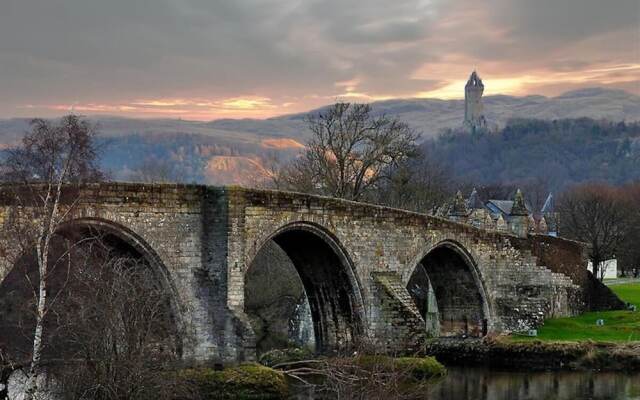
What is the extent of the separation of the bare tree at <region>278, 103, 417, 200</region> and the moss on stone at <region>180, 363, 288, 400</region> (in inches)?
793

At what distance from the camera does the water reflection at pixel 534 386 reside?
88.3 feet

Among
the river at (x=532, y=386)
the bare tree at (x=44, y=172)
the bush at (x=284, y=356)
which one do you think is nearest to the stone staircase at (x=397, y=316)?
the river at (x=532, y=386)

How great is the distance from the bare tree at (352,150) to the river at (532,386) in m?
15.1

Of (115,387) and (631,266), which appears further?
(631,266)

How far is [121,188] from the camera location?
24.0 metres

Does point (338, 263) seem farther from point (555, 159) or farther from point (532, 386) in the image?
point (555, 159)

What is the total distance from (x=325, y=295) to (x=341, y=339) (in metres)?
1.74

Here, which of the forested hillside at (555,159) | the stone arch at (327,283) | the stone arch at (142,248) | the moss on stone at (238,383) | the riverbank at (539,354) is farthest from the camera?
the forested hillside at (555,159)

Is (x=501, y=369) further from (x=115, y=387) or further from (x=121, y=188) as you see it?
(x=115, y=387)

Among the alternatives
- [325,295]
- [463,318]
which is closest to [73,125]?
[325,295]

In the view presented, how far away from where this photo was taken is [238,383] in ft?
79.6

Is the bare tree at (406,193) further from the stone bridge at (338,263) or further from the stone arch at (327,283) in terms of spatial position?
the stone arch at (327,283)

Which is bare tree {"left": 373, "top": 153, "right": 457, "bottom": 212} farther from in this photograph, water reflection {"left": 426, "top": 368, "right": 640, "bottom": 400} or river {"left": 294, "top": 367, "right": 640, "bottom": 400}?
water reflection {"left": 426, "top": 368, "right": 640, "bottom": 400}

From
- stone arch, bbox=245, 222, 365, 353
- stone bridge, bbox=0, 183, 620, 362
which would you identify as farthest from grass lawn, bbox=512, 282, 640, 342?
stone arch, bbox=245, 222, 365, 353
